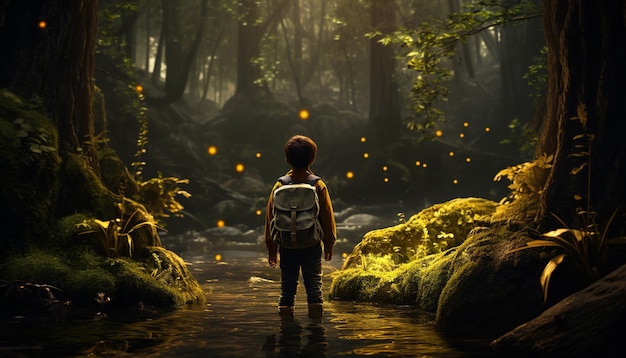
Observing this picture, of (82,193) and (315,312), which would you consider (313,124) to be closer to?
(82,193)

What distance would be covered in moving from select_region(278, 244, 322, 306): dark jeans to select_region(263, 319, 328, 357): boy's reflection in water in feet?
1.28

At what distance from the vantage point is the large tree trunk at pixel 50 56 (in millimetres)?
9547

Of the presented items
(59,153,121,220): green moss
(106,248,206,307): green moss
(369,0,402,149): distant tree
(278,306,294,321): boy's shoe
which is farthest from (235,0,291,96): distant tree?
(278,306,294,321): boy's shoe

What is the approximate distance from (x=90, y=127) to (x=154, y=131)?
27441 mm

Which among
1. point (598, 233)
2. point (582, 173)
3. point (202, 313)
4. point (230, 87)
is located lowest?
point (202, 313)

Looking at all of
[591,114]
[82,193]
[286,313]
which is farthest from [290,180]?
[82,193]

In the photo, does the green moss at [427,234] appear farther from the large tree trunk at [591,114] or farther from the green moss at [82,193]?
the green moss at [82,193]

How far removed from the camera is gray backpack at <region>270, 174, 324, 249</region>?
714 cm

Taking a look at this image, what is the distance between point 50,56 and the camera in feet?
31.7

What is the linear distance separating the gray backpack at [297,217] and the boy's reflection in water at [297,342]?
2.91ft

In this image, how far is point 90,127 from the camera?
A: 1029 cm

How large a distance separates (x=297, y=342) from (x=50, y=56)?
6.19m

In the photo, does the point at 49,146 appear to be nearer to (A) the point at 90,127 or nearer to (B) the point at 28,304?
(A) the point at 90,127

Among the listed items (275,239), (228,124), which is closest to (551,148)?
(275,239)
